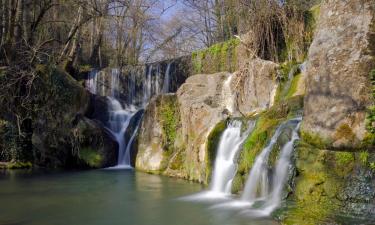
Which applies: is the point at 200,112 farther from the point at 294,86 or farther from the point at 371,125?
the point at 371,125

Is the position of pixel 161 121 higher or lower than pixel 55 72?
lower

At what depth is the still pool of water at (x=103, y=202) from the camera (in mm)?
6629

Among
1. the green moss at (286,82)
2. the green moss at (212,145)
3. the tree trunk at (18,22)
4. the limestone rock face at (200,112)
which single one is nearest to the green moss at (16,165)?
the tree trunk at (18,22)

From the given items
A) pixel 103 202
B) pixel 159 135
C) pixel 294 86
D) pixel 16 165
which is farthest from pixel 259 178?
pixel 16 165

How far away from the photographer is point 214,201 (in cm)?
791

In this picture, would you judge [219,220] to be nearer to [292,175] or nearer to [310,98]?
[292,175]

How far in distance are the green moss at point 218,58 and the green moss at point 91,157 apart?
5303 mm

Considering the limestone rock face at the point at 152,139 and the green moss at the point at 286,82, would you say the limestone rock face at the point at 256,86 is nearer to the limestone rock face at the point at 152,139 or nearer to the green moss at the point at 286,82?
the green moss at the point at 286,82

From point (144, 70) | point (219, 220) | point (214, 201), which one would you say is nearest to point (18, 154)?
point (144, 70)

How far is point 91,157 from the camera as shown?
47.9 feet

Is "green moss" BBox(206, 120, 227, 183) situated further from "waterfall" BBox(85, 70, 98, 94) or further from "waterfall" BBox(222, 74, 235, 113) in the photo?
"waterfall" BBox(85, 70, 98, 94)

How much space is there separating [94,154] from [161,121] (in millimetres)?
2821

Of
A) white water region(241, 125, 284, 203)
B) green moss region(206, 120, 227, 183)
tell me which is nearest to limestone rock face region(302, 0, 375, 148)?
white water region(241, 125, 284, 203)

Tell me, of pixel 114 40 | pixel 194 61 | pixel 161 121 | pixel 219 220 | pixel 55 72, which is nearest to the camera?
pixel 219 220
